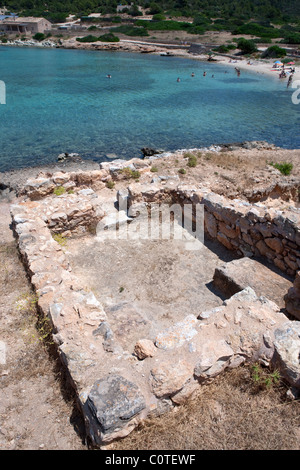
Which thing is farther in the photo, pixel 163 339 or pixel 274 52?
pixel 274 52

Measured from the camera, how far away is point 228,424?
389 cm

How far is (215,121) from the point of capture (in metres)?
26.5

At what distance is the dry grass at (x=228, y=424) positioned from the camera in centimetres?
367

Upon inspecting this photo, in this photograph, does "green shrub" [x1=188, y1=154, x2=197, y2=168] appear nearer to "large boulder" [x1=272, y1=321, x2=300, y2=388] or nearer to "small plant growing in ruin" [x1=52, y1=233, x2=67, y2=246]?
"small plant growing in ruin" [x1=52, y1=233, x2=67, y2=246]

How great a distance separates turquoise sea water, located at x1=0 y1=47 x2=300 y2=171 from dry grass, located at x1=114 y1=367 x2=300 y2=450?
16.8m

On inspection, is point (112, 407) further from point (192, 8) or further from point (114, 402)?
point (192, 8)

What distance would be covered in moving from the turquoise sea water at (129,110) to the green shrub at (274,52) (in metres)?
9.93

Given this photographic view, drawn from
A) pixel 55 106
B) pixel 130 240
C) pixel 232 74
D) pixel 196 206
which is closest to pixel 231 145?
pixel 196 206

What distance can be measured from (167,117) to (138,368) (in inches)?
999

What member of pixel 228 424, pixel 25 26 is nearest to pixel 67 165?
pixel 228 424

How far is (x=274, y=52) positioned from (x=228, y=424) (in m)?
62.7

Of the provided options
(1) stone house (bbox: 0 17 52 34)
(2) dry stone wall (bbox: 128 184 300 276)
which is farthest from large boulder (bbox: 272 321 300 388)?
(1) stone house (bbox: 0 17 52 34)

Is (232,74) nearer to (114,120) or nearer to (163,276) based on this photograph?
(114,120)

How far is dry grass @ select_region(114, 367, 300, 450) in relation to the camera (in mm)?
3674
